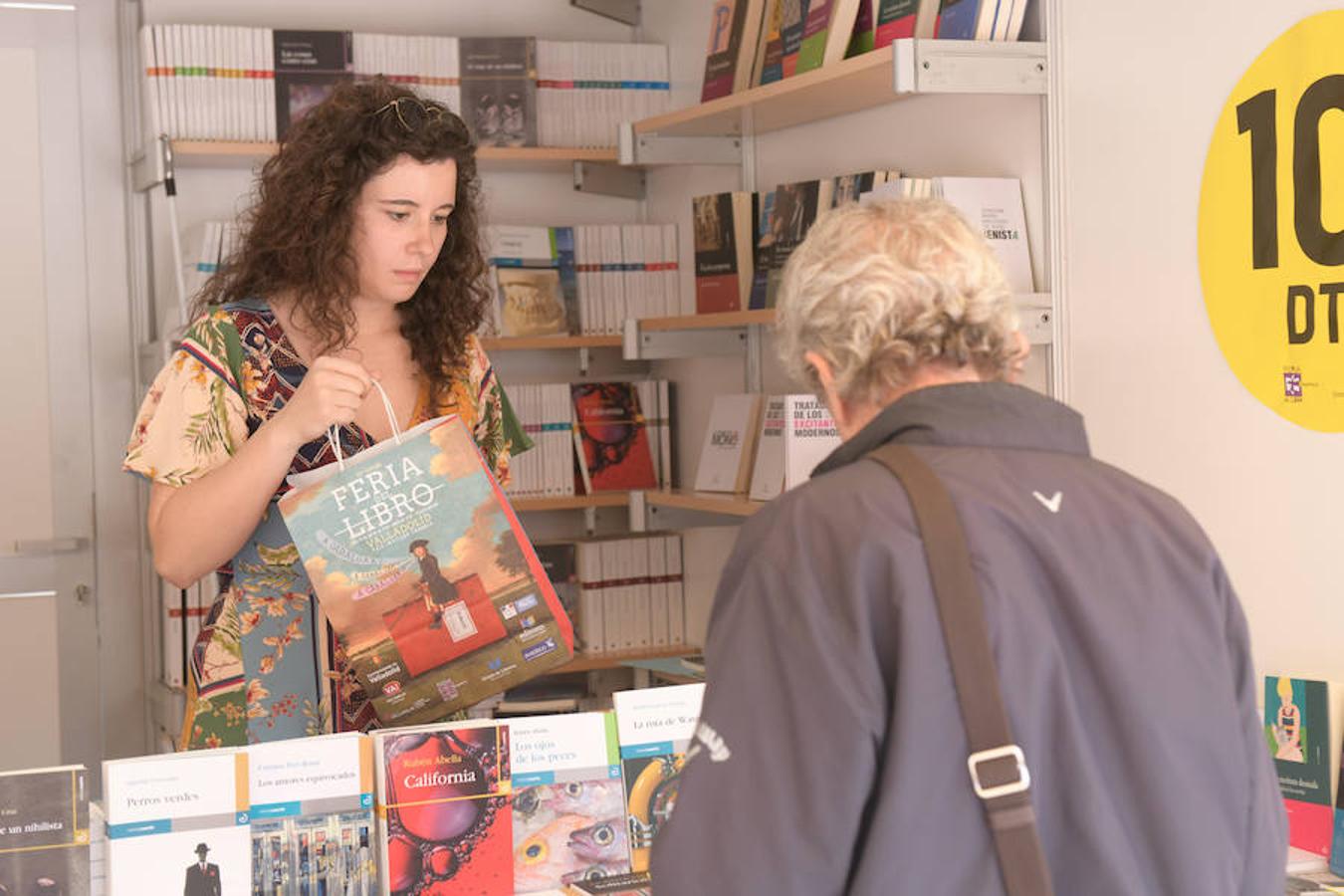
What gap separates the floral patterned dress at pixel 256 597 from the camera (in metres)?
2.26

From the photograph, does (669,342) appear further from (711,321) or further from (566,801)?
(566,801)

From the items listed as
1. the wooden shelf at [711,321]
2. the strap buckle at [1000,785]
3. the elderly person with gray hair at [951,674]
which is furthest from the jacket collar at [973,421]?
the wooden shelf at [711,321]

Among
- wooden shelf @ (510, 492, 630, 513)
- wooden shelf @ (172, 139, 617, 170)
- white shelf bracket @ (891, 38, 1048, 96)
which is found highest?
wooden shelf @ (172, 139, 617, 170)

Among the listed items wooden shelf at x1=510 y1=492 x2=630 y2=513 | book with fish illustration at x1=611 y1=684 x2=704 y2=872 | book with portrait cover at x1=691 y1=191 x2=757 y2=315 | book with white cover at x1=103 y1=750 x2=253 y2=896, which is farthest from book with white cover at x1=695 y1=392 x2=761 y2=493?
book with white cover at x1=103 y1=750 x2=253 y2=896

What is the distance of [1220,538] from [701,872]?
5.51 feet

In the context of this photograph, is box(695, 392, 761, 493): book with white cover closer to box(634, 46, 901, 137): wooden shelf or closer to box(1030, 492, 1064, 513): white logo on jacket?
box(634, 46, 901, 137): wooden shelf

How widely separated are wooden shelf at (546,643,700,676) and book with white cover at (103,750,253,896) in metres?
2.68

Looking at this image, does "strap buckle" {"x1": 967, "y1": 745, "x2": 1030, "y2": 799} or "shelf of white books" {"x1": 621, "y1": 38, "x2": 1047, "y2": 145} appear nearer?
"strap buckle" {"x1": 967, "y1": 745, "x2": 1030, "y2": 799}

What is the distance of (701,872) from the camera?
4.00ft

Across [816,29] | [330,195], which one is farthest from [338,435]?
[816,29]

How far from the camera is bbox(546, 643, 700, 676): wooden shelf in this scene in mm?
4555

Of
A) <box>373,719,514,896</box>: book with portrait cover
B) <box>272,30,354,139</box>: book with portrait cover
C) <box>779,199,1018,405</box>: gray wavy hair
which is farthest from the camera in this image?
<box>272,30,354,139</box>: book with portrait cover

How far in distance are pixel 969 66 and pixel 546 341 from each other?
6.38ft

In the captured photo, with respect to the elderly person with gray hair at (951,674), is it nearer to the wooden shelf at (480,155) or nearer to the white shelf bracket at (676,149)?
the white shelf bracket at (676,149)
